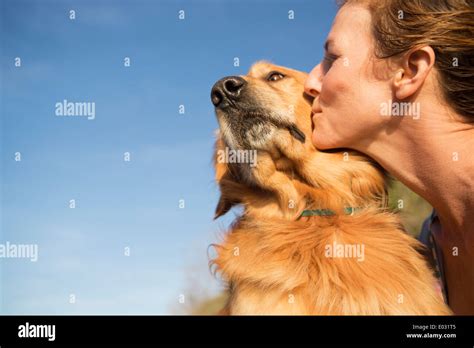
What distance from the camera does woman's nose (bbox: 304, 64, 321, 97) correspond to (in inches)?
173

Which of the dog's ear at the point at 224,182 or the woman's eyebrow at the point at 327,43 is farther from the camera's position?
→ the dog's ear at the point at 224,182

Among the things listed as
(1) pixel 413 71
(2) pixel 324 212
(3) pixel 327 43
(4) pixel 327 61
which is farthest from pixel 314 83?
(2) pixel 324 212

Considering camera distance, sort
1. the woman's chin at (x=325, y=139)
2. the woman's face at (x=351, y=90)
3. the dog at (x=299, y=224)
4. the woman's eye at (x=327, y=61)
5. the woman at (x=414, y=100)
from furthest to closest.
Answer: the woman's eye at (x=327, y=61)
the woman's chin at (x=325, y=139)
the woman's face at (x=351, y=90)
the woman at (x=414, y=100)
the dog at (x=299, y=224)

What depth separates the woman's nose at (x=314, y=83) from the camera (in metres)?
4.39

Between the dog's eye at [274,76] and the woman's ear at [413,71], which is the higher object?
the dog's eye at [274,76]

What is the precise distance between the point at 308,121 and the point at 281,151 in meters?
0.32

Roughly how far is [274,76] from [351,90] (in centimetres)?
78

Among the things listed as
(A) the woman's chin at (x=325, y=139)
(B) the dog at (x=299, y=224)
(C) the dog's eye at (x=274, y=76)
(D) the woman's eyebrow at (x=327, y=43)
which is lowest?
(B) the dog at (x=299, y=224)

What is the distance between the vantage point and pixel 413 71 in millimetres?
3943

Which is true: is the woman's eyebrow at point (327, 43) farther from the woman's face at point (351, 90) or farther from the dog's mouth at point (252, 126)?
the dog's mouth at point (252, 126)

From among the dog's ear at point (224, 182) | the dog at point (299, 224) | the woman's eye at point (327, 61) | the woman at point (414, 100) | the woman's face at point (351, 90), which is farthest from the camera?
the dog's ear at point (224, 182)

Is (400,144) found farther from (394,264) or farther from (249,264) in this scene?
(249,264)

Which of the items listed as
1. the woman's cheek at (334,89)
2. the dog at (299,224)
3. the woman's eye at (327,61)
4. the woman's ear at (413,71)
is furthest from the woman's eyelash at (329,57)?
the woman's ear at (413,71)
